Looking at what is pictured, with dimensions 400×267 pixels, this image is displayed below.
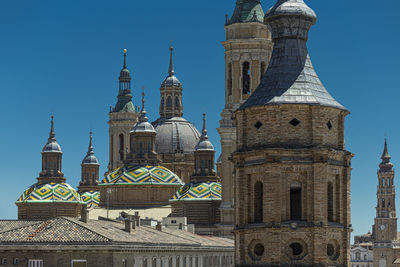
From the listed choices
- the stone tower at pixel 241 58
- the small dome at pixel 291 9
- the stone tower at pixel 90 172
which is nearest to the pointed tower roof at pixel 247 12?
the stone tower at pixel 241 58

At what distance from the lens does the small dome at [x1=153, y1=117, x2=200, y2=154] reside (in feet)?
438

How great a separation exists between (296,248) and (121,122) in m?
108

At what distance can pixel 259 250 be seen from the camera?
1375 inches

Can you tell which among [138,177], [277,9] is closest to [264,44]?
[138,177]

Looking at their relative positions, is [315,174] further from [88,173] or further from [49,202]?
[88,173]

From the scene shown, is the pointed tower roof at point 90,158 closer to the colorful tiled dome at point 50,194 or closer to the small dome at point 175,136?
the small dome at point 175,136

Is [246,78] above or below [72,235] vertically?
above

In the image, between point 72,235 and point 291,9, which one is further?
point 72,235

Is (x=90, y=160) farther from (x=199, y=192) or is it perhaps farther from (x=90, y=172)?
(x=199, y=192)

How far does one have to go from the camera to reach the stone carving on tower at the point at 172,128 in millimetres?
132875

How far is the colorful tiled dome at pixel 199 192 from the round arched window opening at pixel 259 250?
2720 inches

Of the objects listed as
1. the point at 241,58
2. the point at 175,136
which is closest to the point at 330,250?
the point at 241,58

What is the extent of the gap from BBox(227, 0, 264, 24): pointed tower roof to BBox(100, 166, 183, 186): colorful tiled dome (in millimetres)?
22969

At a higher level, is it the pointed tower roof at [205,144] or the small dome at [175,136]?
the small dome at [175,136]
